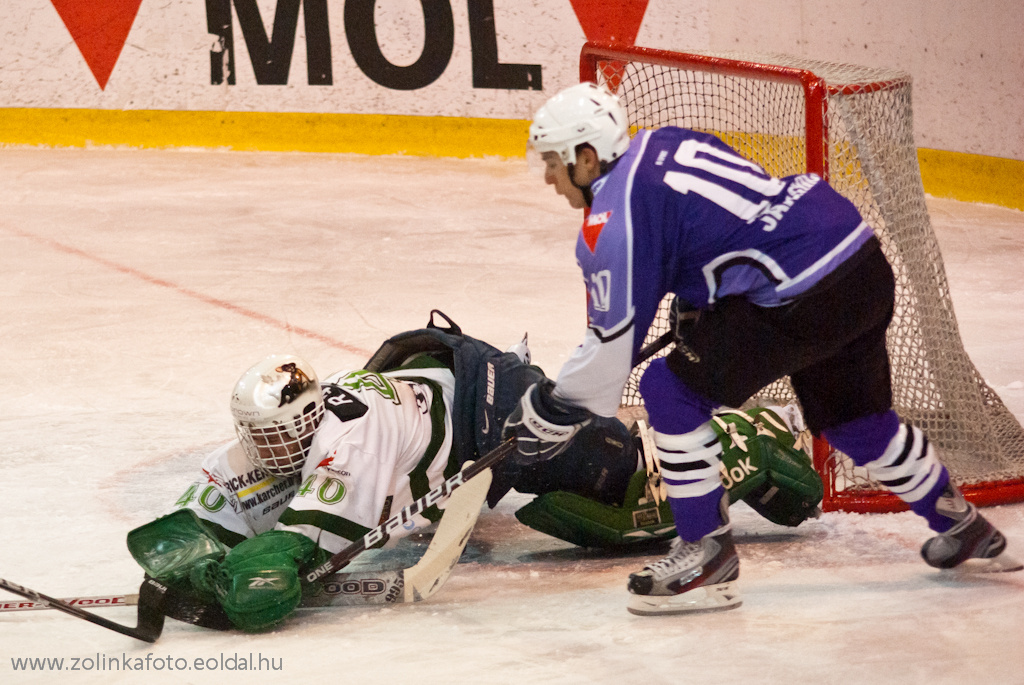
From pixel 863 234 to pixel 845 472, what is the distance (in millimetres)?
1040

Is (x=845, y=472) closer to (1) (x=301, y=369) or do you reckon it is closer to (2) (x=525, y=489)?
(2) (x=525, y=489)

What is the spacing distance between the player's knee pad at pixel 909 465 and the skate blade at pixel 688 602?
1.29ft

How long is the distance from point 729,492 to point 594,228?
84 cm

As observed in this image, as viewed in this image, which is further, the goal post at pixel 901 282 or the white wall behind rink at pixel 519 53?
the white wall behind rink at pixel 519 53

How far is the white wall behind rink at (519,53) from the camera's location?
653 cm

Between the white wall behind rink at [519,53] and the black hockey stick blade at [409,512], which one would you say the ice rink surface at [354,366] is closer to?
the black hockey stick blade at [409,512]

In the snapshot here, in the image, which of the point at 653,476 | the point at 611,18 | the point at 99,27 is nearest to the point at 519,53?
the point at 611,18

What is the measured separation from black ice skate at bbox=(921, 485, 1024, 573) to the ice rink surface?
39mm

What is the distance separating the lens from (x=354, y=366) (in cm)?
454

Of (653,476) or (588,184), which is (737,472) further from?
(588,184)

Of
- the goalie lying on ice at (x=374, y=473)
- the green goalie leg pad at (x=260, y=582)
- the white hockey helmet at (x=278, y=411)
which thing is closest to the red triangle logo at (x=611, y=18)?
the goalie lying on ice at (x=374, y=473)

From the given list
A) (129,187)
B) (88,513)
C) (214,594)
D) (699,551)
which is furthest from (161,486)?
(129,187)

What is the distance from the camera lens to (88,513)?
3.36 m

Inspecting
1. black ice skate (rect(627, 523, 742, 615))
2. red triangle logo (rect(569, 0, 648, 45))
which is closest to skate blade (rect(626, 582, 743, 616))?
black ice skate (rect(627, 523, 742, 615))
